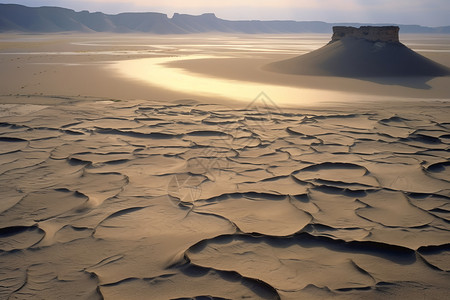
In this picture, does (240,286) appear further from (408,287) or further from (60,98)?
(60,98)

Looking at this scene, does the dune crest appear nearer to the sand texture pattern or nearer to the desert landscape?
the desert landscape

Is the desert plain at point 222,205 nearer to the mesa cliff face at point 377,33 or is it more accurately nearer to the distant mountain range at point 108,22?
A: the mesa cliff face at point 377,33

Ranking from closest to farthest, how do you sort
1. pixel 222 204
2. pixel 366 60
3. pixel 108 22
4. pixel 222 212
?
1. pixel 222 212
2. pixel 222 204
3. pixel 366 60
4. pixel 108 22

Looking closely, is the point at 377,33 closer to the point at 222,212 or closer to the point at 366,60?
the point at 366,60

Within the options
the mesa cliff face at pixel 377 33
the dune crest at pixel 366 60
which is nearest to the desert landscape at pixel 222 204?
the dune crest at pixel 366 60

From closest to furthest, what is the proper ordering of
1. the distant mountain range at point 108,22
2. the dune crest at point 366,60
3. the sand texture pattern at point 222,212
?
the sand texture pattern at point 222,212, the dune crest at point 366,60, the distant mountain range at point 108,22

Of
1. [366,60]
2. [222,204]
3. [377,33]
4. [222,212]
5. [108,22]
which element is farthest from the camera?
[108,22]

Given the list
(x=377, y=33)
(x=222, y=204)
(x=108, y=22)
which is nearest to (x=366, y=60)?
(x=377, y=33)
